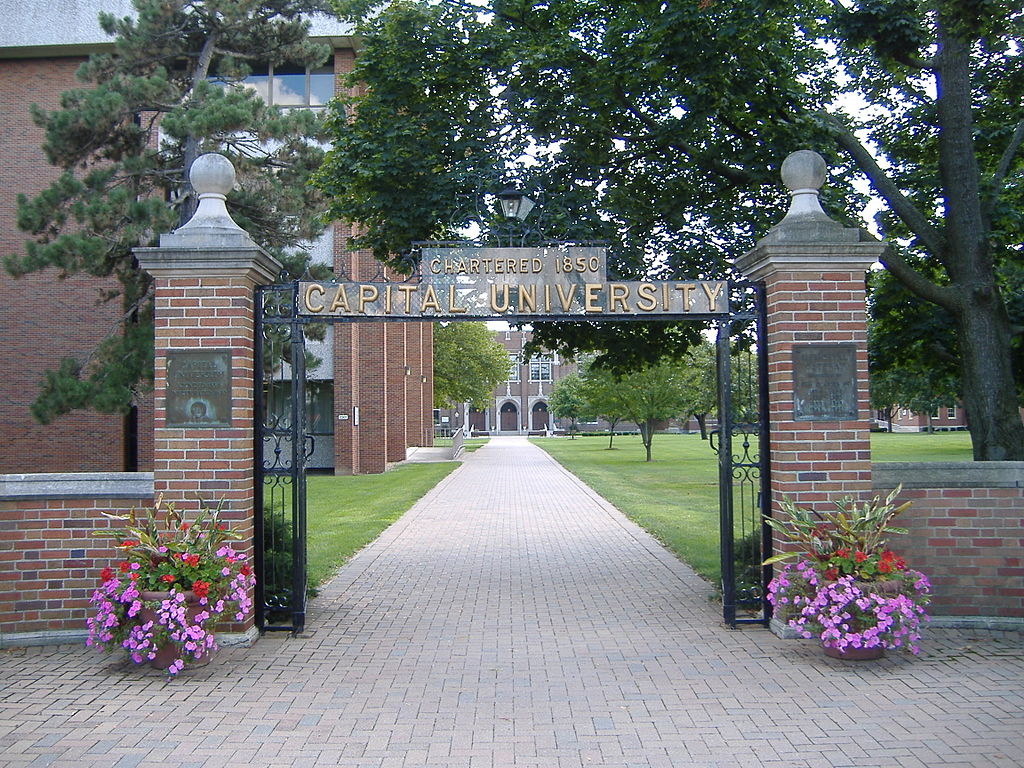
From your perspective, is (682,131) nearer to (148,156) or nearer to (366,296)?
(366,296)

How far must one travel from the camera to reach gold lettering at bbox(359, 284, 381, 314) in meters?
7.27

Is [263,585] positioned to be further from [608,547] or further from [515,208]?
[608,547]

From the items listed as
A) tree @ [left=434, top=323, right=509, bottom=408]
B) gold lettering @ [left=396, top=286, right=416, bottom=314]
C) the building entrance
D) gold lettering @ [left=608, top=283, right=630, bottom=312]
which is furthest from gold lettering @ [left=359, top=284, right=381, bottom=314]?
the building entrance

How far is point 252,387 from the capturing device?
718 centimetres

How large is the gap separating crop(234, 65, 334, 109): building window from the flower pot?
2409cm

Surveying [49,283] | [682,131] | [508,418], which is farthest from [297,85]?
[508,418]

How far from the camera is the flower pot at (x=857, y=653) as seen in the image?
6.07 m

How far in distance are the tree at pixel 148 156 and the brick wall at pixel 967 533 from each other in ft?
42.7

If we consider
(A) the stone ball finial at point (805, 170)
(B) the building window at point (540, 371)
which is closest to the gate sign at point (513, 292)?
(A) the stone ball finial at point (805, 170)

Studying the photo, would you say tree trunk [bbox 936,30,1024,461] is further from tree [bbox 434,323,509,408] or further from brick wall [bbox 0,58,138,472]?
tree [bbox 434,323,509,408]

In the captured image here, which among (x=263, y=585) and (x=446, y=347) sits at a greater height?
(x=446, y=347)

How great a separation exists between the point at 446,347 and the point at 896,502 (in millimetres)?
42869

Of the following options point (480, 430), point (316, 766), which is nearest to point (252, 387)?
point (316, 766)

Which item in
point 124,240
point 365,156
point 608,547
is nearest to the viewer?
point 365,156
